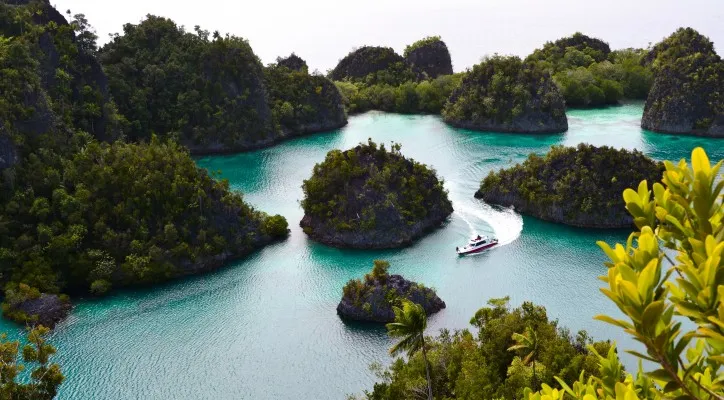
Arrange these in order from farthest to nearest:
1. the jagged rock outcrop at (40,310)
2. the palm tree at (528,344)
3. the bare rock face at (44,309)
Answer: the bare rock face at (44,309), the jagged rock outcrop at (40,310), the palm tree at (528,344)

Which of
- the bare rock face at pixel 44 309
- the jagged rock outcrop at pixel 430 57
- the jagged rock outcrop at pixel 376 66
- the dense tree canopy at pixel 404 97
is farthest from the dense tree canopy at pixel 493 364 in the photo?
the jagged rock outcrop at pixel 430 57

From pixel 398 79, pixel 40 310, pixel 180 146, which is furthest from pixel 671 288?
pixel 398 79

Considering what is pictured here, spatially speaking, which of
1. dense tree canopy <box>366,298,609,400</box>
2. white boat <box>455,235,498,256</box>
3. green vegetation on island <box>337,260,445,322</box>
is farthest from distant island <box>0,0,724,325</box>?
dense tree canopy <box>366,298,609,400</box>

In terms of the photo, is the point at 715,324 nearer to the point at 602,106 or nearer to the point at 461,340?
the point at 461,340

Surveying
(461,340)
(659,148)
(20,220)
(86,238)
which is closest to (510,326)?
(461,340)

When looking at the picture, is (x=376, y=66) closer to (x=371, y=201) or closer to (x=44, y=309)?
(x=371, y=201)

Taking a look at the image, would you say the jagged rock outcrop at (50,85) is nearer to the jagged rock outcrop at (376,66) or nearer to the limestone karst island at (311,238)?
the limestone karst island at (311,238)

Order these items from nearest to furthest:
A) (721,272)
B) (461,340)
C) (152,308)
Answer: (721,272) → (461,340) → (152,308)
